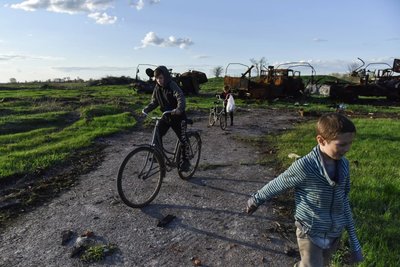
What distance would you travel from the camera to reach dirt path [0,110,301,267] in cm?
468

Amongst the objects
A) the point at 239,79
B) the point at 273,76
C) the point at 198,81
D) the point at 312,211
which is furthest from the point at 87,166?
the point at 198,81

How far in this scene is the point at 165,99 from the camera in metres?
6.98

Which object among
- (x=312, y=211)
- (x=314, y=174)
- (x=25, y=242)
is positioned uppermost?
(x=314, y=174)

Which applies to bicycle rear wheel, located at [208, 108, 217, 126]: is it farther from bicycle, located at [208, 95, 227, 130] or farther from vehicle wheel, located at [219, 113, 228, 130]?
vehicle wheel, located at [219, 113, 228, 130]

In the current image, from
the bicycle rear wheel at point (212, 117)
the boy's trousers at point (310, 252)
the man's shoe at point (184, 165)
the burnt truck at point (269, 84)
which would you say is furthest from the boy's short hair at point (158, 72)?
the burnt truck at point (269, 84)

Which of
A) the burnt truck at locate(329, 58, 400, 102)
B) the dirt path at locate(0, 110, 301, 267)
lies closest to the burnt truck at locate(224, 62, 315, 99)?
the burnt truck at locate(329, 58, 400, 102)

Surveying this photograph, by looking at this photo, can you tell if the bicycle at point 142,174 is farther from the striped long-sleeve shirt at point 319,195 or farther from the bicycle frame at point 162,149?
the striped long-sleeve shirt at point 319,195

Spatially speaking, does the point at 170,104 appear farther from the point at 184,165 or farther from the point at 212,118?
the point at 212,118

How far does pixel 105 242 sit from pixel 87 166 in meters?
4.20

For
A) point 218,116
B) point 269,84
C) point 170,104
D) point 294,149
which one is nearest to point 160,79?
point 170,104

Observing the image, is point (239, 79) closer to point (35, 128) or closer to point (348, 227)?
point (35, 128)

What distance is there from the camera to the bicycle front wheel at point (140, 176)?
6074mm

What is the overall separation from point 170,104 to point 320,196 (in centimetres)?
415

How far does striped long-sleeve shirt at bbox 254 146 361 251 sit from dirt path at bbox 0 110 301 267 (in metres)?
1.41
